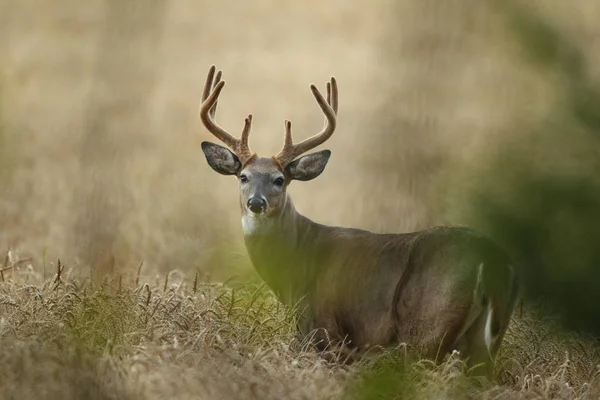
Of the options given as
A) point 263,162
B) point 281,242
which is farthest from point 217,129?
point 281,242

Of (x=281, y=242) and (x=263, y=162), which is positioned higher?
(x=263, y=162)

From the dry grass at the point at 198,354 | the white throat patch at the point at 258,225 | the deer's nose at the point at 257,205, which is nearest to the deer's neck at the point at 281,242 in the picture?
the white throat patch at the point at 258,225

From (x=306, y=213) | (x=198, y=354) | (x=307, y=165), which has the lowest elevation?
(x=306, y=213)

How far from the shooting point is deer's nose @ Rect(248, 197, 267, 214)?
766 cm

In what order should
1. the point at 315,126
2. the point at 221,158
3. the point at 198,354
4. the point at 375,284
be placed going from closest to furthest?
1. the point at 198,354
2. the point at 375,284
3. the point at 221,158
4. the point at 315,126

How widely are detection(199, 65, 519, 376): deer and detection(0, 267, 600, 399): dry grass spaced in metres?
0.19

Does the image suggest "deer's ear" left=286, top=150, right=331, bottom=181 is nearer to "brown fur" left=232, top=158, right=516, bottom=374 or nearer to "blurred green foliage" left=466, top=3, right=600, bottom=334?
"brown fur" left=232, top=158, right=516, bottom=374

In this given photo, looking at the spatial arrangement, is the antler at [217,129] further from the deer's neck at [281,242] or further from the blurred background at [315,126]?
the blurred background at [315,126]

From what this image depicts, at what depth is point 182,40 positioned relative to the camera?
24.0m

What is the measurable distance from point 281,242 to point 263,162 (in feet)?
1.88

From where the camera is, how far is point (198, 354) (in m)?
5.14

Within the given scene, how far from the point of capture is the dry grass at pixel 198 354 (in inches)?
161

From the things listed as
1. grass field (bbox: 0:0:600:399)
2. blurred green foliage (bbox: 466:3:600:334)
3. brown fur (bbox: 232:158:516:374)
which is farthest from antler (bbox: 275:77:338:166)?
blurred green foliage (bbox: 466:3:600:334)

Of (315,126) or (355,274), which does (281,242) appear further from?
(315,126)
